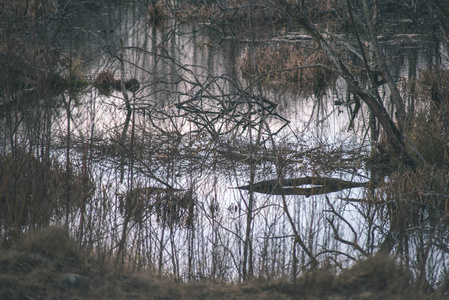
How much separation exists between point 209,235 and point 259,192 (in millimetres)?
1274

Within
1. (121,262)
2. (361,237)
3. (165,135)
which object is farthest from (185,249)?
(165,135)

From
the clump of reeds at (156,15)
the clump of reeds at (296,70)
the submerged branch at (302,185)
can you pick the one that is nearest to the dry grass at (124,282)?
the submerged branch at (302,185)

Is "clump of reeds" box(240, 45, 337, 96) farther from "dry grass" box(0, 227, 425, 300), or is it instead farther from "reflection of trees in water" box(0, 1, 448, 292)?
"dry grass" box(0, 227, 425, 300)

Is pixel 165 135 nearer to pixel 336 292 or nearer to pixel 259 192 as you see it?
pixel 259 192

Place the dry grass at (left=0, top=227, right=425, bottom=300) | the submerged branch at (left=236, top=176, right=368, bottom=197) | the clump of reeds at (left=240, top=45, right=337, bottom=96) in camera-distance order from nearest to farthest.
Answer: the dry grass at (left=0, top=227, right=425, bottom=300), the submerged branch at (left=236, top=176, right=368, bottom=197), the clump of reeds at (left=240, top=45, right=337, bottom=96)

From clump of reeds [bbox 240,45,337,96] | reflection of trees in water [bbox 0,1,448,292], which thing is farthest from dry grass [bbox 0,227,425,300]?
clump of reeds [bbox 240,45,337,96]

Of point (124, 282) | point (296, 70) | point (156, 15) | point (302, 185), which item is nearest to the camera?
point (124, 282)

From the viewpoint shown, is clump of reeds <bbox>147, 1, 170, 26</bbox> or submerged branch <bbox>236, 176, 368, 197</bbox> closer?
submerged branch <bbox>236, 176, 368, 197</bbox>

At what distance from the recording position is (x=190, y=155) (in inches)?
235

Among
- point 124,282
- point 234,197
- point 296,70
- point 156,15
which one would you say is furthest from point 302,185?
point 156,15

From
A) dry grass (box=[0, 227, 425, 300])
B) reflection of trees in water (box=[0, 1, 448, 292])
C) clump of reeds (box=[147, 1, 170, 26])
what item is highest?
clump of reeds (box=[147, 1, 170, 26])

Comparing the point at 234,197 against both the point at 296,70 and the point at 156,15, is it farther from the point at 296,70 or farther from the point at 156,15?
the point at 156,15

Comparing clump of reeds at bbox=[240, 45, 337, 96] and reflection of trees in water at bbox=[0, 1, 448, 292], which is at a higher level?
clump of reeds at bbox=[240, 45, 337, 96]

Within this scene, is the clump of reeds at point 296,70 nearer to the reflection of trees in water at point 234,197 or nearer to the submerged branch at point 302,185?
the reflection of trees in water at point 234,197
